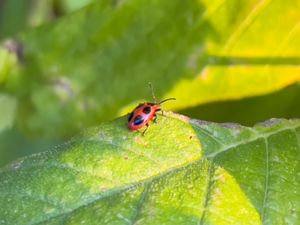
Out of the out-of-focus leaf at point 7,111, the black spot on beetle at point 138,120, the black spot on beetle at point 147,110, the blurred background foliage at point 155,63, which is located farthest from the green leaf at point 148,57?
the black spot on beetle at point 138,120

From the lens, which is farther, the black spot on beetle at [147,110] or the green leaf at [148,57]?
the green leaf at [148,57]

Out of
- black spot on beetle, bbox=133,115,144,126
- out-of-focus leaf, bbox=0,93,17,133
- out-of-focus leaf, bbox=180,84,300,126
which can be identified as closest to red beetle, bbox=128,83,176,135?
black spot on beetle, bbox=133,115,144,126

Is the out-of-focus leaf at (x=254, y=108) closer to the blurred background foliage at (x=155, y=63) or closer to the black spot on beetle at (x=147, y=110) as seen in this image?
the blurred background foliage at (x=155, y=63)

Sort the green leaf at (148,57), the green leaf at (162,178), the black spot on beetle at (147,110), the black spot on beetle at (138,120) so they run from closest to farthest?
the green leaf at (162,178), the black spot on beetle at (138,120), the black spot on beetle at (147,110), the green leaf at (148,57)

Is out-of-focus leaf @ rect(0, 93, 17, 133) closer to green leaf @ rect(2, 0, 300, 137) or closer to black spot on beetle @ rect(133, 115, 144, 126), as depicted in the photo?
green leaf @ rect(2, 0, 300, 137)

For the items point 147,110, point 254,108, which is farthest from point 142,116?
point 254,108

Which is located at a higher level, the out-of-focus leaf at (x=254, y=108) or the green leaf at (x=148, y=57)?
the green leaf at (x=148, y=57)

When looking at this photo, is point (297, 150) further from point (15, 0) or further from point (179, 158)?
point (15, 0)
